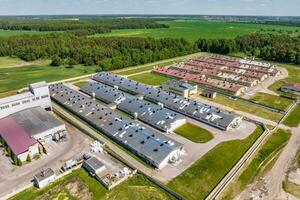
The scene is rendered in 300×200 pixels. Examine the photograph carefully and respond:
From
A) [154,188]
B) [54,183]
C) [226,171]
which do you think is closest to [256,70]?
[226,171]

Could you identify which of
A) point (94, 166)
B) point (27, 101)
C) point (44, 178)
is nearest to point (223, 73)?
point (27, 101)

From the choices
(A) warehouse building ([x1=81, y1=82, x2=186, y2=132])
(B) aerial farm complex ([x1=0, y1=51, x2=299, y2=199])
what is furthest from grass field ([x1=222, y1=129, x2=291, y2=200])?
(A) warehouse building ([x1=81, y1=82, x2=186, y2=132])

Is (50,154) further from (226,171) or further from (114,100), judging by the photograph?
(226,171)

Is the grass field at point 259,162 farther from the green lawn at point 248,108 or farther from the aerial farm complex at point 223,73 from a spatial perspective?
the aerial farm complex at point 223,73

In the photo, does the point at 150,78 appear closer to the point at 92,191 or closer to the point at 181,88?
the point at 181,88

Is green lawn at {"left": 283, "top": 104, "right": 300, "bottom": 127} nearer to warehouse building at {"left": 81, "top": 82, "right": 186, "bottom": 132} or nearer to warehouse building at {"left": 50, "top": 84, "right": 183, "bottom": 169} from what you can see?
warehouse building at {"left": 81, "top": 82, "right": 186, "bottom": 132}

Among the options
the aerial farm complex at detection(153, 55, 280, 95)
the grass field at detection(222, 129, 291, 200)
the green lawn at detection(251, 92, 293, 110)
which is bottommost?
the grass field at detection(222, 129, 291, 200)
